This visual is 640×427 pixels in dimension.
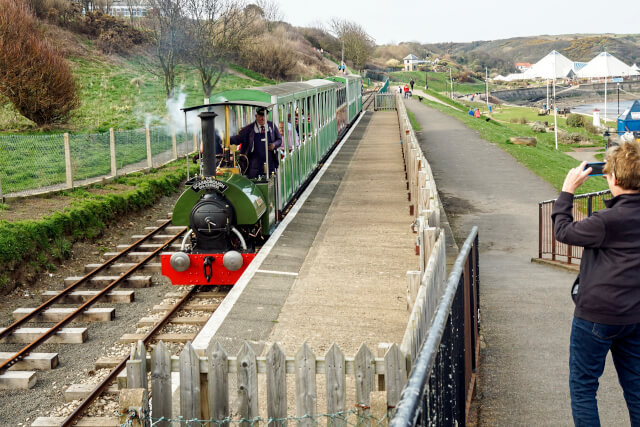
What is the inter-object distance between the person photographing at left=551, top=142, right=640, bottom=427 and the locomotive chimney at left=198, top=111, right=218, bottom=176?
23.5ft

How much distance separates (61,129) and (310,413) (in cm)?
2226

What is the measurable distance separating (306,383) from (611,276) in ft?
6.92

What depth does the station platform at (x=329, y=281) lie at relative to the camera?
774cm

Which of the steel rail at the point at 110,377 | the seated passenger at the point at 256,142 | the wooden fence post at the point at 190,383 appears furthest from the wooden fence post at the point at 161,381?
the seated passenger at the point at 256,142

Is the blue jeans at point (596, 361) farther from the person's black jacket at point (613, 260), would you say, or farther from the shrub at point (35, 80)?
the shrub at point (35, 80)

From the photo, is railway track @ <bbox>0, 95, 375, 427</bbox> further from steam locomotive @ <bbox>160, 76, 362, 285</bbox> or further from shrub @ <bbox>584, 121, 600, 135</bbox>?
shrub @ <bbox>584, 121, 600, 135</bbox>

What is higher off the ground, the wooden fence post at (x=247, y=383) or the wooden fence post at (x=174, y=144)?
the wooden fence post at (x=174, y=144)

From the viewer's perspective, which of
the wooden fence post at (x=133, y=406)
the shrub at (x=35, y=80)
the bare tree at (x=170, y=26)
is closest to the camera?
the wooden fence post at (x=133, y=406)

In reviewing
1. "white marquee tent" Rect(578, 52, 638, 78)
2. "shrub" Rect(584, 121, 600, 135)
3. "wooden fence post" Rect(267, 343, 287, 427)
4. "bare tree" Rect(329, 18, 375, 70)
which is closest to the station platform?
"wooden fence post" Rect(267, 343, 287, 427)

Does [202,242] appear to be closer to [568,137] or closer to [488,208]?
[488,208]

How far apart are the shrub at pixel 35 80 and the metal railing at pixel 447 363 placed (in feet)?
68.5

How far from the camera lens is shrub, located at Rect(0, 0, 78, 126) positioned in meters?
24.0

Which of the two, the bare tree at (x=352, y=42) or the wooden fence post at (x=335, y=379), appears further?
the bare tree at (x=352, y=42)

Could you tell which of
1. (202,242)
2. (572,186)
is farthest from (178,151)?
(572,186)
